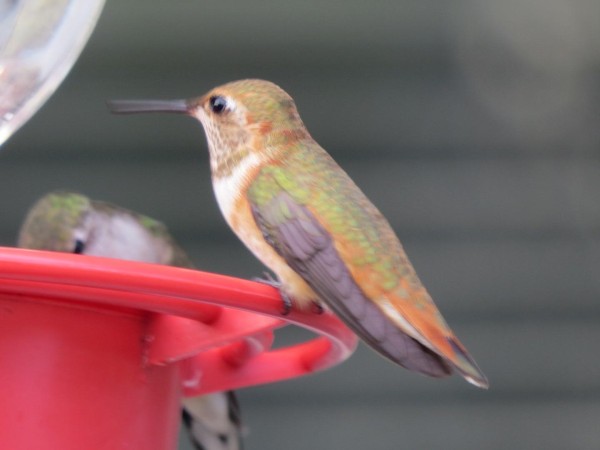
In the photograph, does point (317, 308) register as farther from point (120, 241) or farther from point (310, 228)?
point (120, 241)

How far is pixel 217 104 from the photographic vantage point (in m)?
2.14

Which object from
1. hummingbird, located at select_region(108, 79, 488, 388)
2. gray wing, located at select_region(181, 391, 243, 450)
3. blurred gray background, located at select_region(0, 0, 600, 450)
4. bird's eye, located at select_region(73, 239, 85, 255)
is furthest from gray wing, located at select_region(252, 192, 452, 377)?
blurred gray background, located at select_region(0, 0, 600, 450)

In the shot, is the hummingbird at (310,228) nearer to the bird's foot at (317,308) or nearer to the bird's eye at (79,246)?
the bird's foot at (317,308)

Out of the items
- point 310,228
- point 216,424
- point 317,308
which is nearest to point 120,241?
point 216,424

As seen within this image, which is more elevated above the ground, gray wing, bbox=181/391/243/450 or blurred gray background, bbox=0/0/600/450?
blurred gray background, bbox=0/0/600/450

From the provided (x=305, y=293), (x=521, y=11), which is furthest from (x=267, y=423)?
(x=305, y=293)

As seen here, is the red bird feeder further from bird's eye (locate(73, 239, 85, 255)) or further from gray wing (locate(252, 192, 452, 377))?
bird's eye (locate(73, 239, 85, 255))

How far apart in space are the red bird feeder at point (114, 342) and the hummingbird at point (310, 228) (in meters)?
0.08

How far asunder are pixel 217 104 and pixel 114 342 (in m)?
0.71

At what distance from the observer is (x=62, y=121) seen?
3.92m

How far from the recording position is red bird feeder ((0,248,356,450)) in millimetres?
1372

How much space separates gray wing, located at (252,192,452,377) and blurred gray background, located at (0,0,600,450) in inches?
80.0

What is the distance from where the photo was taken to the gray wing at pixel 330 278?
5.08 ft

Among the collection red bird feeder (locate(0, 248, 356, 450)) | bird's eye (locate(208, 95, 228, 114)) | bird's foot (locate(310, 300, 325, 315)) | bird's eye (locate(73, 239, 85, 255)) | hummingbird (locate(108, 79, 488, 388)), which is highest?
bird's eye (locate(208, 95, 228, 114))
